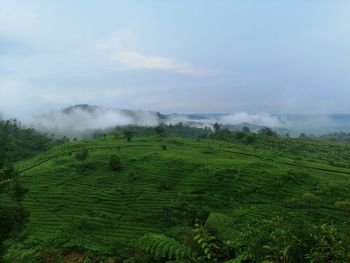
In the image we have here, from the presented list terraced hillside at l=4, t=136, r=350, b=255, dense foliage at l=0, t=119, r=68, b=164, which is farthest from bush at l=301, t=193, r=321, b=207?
dense foliage at l=0, t=119, r=68, b=164

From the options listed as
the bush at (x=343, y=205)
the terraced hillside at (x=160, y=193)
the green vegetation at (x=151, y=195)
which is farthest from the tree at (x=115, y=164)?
the bush at (x=343, y=205)

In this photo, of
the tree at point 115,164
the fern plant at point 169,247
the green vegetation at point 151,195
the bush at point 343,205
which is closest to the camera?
the fern plant at point 169,247

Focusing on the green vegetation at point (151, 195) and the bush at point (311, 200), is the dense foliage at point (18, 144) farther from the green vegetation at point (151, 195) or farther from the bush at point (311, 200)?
the bush at point (311, 200)

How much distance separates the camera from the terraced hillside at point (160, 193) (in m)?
58.7

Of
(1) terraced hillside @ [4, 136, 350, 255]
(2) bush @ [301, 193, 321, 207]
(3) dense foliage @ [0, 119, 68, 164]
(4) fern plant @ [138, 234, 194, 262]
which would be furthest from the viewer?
(3) dense foliage @ [0, 119, 68, 164]

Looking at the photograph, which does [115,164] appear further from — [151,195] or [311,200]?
[311,200]

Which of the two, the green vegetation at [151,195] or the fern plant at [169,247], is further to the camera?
the green vegetation at [151,195]

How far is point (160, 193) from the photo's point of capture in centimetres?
6975

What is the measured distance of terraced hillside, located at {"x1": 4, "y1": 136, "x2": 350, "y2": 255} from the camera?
2312 inches

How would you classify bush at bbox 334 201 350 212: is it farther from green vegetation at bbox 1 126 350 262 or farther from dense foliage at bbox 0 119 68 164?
dense foliage at bbox 0 119 68 164

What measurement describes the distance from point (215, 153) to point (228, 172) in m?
19.2

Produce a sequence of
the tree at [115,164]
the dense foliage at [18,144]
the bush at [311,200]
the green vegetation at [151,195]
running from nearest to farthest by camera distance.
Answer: the green vegetation at [151,195] < the bush at [311,200] < the tree at [115,164] < the dense foliage at [18,144]

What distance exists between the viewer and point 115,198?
69.2 meters

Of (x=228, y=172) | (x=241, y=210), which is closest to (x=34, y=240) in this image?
(x=241, y=210)
